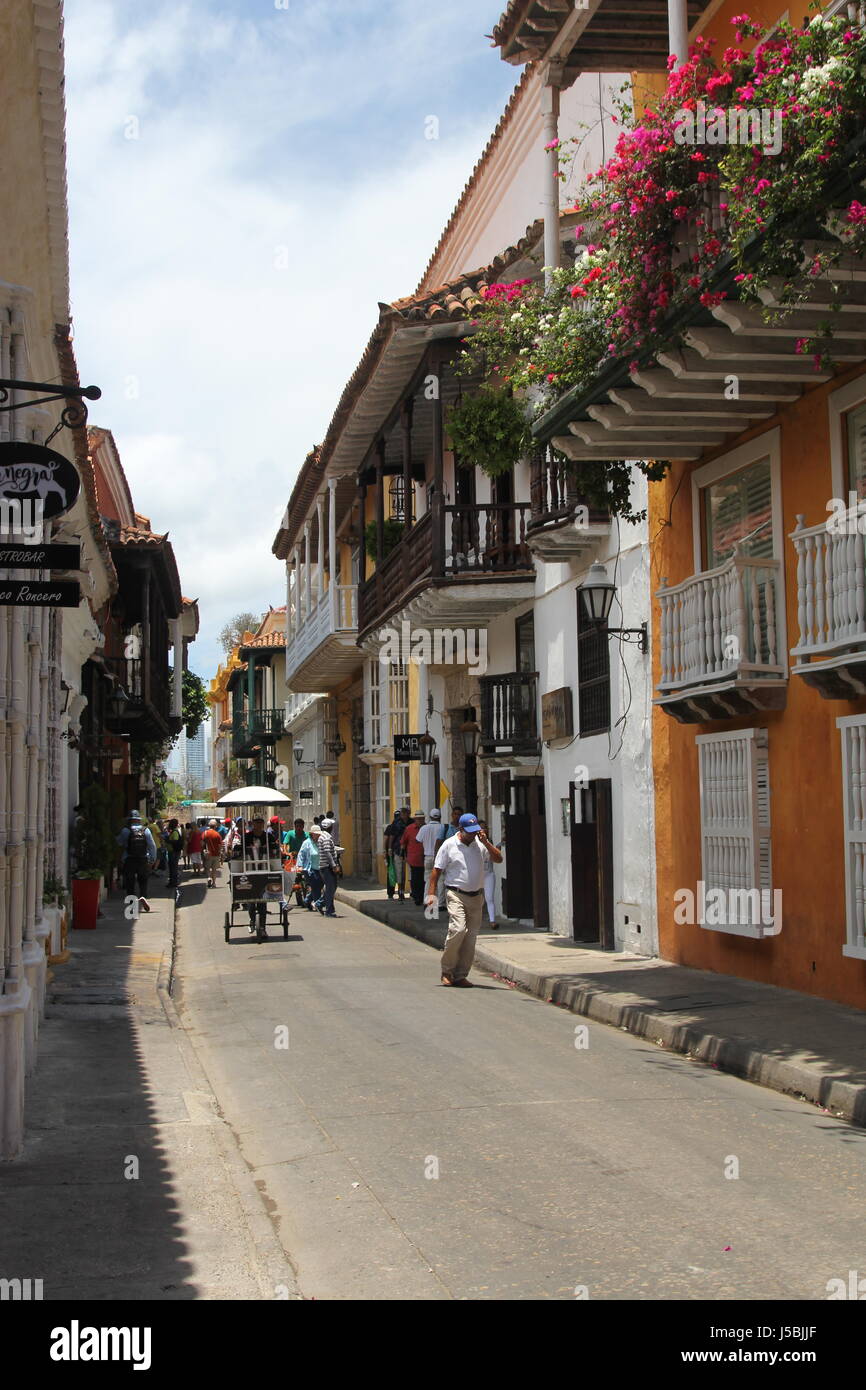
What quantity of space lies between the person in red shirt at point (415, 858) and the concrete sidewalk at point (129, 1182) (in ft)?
39.3

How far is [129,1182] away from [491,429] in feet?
43.3

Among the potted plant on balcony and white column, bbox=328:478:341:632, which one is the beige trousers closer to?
the potted plant on balcony

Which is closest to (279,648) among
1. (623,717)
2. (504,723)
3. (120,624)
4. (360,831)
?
(360,831)

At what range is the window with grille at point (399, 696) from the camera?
29.2m

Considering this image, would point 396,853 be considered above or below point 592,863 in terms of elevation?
below

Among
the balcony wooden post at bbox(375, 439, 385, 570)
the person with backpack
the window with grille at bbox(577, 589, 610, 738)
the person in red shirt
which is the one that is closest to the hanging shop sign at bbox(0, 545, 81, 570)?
the window with grille at bbox(577, 589, 610, 738)

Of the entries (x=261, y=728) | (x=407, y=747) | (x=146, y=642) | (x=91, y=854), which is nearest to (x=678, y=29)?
(x=91, y=854)

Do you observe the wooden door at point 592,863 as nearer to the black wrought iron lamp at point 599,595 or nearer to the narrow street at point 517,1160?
the black wrought iron lamp at point 599,595

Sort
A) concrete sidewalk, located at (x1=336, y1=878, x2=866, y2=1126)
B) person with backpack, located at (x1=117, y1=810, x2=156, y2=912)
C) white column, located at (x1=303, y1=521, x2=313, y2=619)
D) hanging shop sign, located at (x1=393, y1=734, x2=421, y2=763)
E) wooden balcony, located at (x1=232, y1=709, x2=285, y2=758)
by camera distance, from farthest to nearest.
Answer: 1. wooden balcony, located at (x1=232, y1=709, x2=285, y2=758)
2. white column, located at (x1=303, y1=521, x2=313, y2=619)
3. hanging shop sign, located at (x1=393, y1=734, x2=421, y2=763)
4. person with backpack, located at (x1=117, y1=810, x2=156, y2=912)
5. concrete sidewalk, located at (x1=336, y1=878, x2=866, y2=1126)

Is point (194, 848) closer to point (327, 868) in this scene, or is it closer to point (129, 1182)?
point (327, 868)

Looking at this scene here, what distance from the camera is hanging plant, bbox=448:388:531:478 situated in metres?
18.4

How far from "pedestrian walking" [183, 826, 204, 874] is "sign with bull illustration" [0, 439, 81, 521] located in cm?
3378

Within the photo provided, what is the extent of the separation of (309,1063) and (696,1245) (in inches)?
192

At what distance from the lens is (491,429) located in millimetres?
18406
